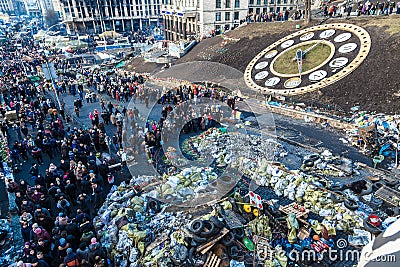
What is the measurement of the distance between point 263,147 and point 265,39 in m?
23.2

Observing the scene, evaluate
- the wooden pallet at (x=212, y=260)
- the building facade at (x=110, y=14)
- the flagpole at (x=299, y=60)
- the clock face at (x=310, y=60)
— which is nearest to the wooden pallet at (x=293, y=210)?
the wooden pallet at (x=212, y=260)

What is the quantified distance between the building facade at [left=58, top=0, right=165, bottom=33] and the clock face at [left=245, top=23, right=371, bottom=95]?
8015 centimetres

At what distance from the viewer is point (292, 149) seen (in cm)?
1867

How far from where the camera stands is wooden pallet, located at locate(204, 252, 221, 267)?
9.68 meters

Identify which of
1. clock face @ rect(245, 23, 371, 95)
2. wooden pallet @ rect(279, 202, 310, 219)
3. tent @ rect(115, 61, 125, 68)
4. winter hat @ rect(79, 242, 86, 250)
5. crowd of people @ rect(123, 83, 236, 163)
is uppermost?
clock face @ rect(245, 23, 371, 95)

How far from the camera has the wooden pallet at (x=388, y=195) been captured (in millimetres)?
12764

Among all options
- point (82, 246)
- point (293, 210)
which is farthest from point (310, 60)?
point (82, 246)

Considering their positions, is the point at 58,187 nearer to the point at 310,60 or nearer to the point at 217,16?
the point at 310,60

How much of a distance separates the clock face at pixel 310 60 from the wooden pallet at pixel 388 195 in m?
14.3

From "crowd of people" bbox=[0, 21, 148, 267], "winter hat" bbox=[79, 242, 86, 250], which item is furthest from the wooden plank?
"winter hat" bbox=[79, 242, 86, 250]

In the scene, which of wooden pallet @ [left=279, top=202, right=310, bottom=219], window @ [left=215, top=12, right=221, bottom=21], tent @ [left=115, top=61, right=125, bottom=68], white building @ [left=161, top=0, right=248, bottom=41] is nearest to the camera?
wooden pallet @ [left=279, top=202, right=310, bottom=219]

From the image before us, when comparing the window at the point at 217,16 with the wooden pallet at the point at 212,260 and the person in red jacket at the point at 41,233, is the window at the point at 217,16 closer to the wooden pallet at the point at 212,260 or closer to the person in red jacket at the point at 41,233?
the person in red jacket at the point at 41,233

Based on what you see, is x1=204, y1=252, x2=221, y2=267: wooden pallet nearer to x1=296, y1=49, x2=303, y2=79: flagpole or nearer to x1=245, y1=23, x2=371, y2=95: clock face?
x1=245, y1=23, x2=371, y2=95: clock face

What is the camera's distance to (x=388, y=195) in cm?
1311
